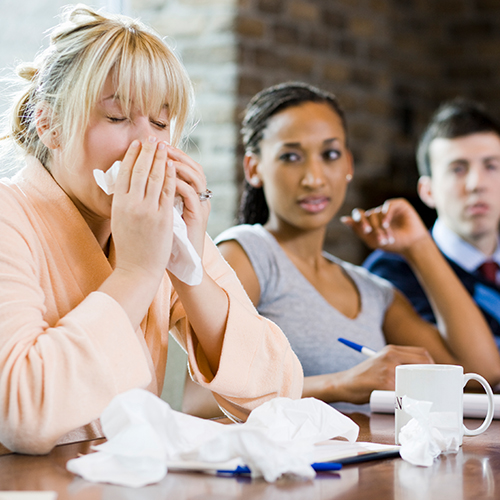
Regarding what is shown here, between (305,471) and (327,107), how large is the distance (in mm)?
1277

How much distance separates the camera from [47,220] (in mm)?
1044

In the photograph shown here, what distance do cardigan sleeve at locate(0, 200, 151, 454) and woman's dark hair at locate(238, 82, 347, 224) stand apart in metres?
1.05

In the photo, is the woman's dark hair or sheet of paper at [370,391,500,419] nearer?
sheet of paper at [370,391,500,419]

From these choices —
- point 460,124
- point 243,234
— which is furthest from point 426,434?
point 460,124

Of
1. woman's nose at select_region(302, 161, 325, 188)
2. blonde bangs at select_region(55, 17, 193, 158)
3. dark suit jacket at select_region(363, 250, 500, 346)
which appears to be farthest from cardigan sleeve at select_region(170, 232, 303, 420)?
dark suit jacket at select_region(363, 250, 500, 346)

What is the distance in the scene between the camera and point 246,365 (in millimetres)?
1088

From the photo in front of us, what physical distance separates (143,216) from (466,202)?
5.31 ft

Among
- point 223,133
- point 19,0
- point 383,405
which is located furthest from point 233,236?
point 19,0

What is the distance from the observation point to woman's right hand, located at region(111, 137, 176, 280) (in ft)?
3.07

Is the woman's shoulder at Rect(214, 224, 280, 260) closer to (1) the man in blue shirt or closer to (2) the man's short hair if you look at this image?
(1) the man in blue shirt

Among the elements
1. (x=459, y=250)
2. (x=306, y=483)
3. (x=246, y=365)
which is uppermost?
(x=459, y=250)

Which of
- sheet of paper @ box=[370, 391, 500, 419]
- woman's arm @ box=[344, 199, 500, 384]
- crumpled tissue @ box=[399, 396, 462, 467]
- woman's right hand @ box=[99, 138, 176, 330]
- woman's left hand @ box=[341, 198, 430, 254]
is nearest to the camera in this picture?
crumpled tissue @ box=[399, 396, 462, 467]

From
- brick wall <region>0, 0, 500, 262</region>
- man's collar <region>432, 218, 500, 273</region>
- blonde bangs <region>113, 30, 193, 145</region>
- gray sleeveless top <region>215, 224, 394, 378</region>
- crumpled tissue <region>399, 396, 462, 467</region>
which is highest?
brick wall <region>0, 0, 500, 262</region>

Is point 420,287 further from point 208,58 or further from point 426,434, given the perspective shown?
point 426,434
